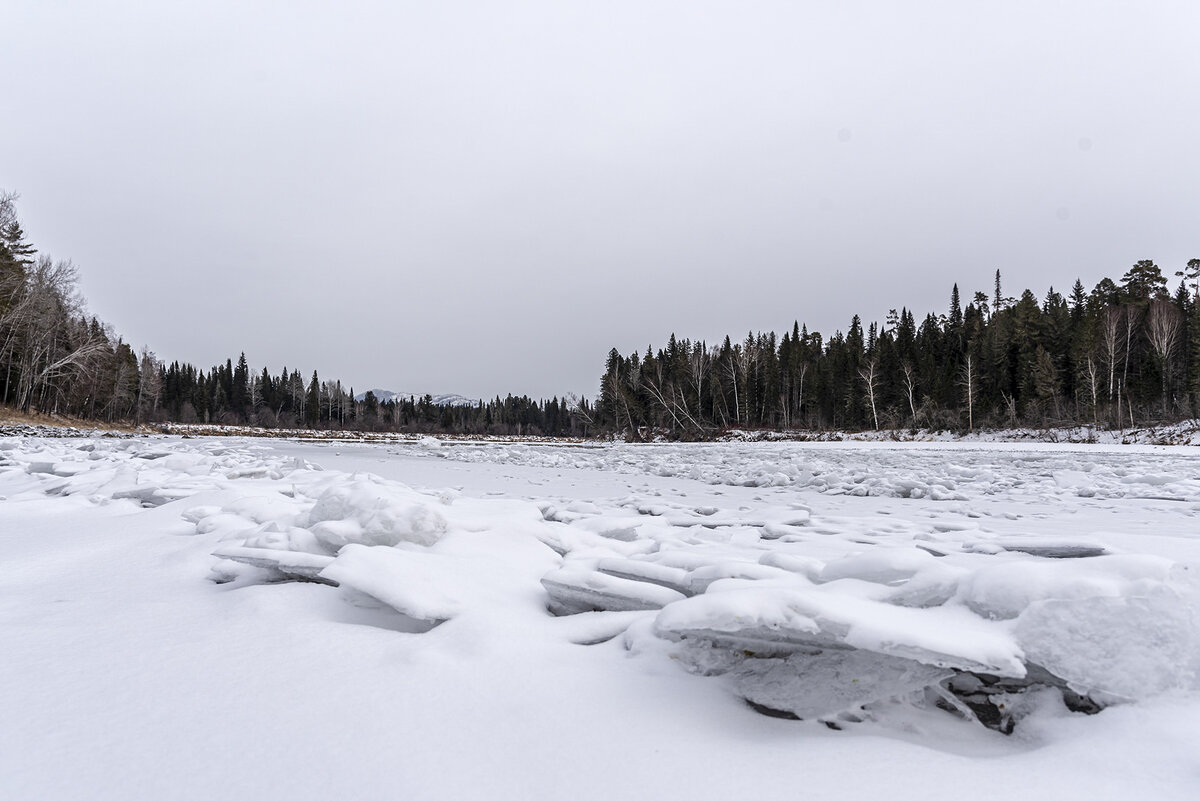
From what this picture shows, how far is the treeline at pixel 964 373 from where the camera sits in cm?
2762

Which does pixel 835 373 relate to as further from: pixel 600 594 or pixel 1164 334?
pixel 600 594

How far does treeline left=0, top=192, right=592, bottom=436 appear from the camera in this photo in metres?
23.0

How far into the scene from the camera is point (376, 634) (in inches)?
59.3

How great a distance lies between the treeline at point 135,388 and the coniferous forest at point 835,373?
17 centimetres

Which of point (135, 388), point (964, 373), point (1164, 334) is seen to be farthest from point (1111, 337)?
point (135, 388)

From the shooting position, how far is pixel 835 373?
4338 centimetres

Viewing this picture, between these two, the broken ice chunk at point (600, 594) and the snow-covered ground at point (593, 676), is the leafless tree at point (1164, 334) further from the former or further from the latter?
the broken ice chunk at point (600, 594)

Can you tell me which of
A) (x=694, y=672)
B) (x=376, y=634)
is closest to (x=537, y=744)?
(x=694, y=672)

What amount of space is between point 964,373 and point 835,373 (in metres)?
10.1

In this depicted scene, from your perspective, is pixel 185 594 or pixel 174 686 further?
pixel 185 594

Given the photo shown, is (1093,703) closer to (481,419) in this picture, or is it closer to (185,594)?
(185,594)

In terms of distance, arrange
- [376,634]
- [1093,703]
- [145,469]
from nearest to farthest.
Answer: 1. [1093,703]
2. [376,634]
3. [145,469]

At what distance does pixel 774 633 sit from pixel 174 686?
1.42 meters

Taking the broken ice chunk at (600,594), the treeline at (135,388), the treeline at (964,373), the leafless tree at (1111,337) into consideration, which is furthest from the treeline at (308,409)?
the broken ice chunk at (600,594)
